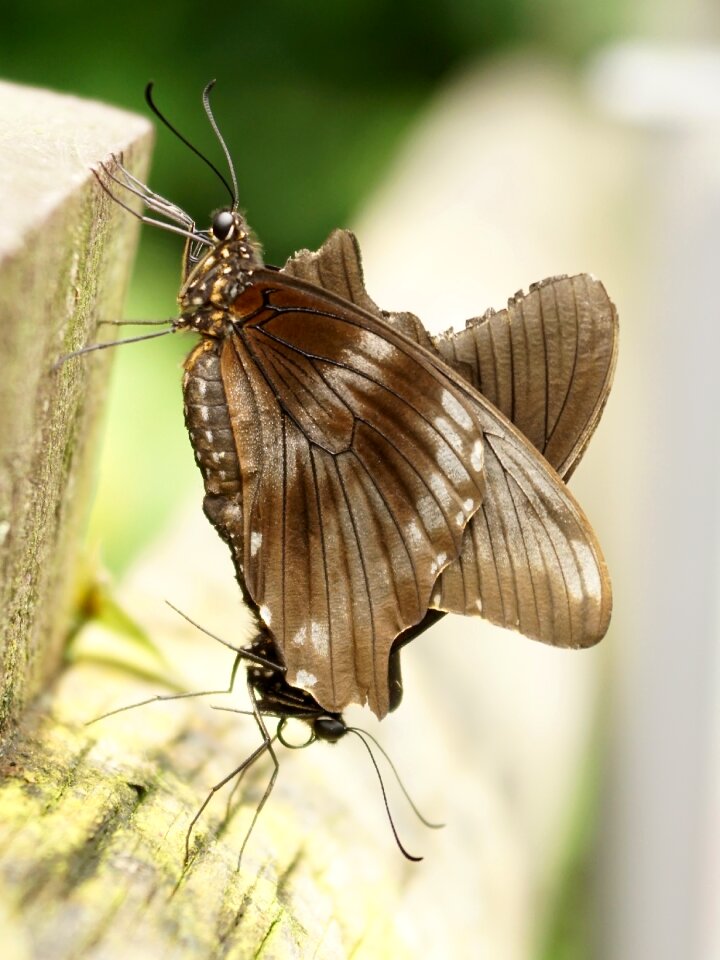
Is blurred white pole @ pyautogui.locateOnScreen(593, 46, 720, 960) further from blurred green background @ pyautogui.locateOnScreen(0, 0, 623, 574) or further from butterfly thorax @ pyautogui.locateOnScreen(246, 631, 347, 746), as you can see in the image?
blurred green background @ pyautogui.locateOnScreen(0, 0, 623, 574)

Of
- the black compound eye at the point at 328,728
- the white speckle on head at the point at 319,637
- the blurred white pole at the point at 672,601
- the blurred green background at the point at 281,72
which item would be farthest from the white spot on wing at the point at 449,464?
the blurred green background at the point at 281,72

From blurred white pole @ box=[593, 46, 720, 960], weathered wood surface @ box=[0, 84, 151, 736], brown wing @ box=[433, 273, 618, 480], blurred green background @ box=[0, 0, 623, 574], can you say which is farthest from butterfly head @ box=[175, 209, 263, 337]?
blurred green background @ box=[0, 0, 623, 574]

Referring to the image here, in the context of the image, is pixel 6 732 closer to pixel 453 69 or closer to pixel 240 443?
pixel 240 443

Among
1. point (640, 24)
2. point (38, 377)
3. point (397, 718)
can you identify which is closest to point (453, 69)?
point (640, 24)

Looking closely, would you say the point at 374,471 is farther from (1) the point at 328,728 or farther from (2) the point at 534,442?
(1) the point at 328,728

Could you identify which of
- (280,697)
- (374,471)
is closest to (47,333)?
(374,471)

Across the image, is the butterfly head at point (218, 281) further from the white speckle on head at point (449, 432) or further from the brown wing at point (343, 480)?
the white speckle on head at point (449, 432)
